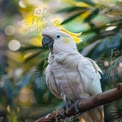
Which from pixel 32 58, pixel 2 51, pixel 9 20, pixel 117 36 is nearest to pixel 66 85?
pixel 117 36

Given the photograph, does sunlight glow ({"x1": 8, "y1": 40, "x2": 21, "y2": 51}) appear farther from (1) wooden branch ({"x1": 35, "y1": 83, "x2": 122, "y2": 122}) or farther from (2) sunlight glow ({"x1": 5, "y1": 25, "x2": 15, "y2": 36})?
(1) wooden branch ({"x1": 35, "y1": 83, "x2": 122, "y2": 122})

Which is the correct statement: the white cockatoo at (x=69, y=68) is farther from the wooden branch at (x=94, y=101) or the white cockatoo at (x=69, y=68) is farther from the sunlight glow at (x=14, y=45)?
the sunlight glow at (x=14, y=45)

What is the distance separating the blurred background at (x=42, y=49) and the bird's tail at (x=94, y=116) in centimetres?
15

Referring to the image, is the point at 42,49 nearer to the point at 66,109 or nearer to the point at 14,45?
the point at 14,45

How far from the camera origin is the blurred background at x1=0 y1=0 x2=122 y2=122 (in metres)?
1.82

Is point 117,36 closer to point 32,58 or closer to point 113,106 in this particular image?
point 113,106

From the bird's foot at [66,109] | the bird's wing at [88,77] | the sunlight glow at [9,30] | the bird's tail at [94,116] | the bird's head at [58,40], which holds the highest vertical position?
the bird's head at [58,40]

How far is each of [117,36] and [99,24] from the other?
0.15m

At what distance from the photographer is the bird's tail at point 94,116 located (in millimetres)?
1584

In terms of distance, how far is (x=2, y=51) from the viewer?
2.74m

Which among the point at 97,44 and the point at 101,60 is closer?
the point at 101,60

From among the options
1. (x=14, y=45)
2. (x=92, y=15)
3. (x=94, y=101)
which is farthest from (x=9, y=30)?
(x=94, y=101)

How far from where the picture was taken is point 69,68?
1537mm

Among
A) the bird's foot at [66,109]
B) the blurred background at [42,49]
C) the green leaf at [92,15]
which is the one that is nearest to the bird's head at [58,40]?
the blurred background at [42,49]
